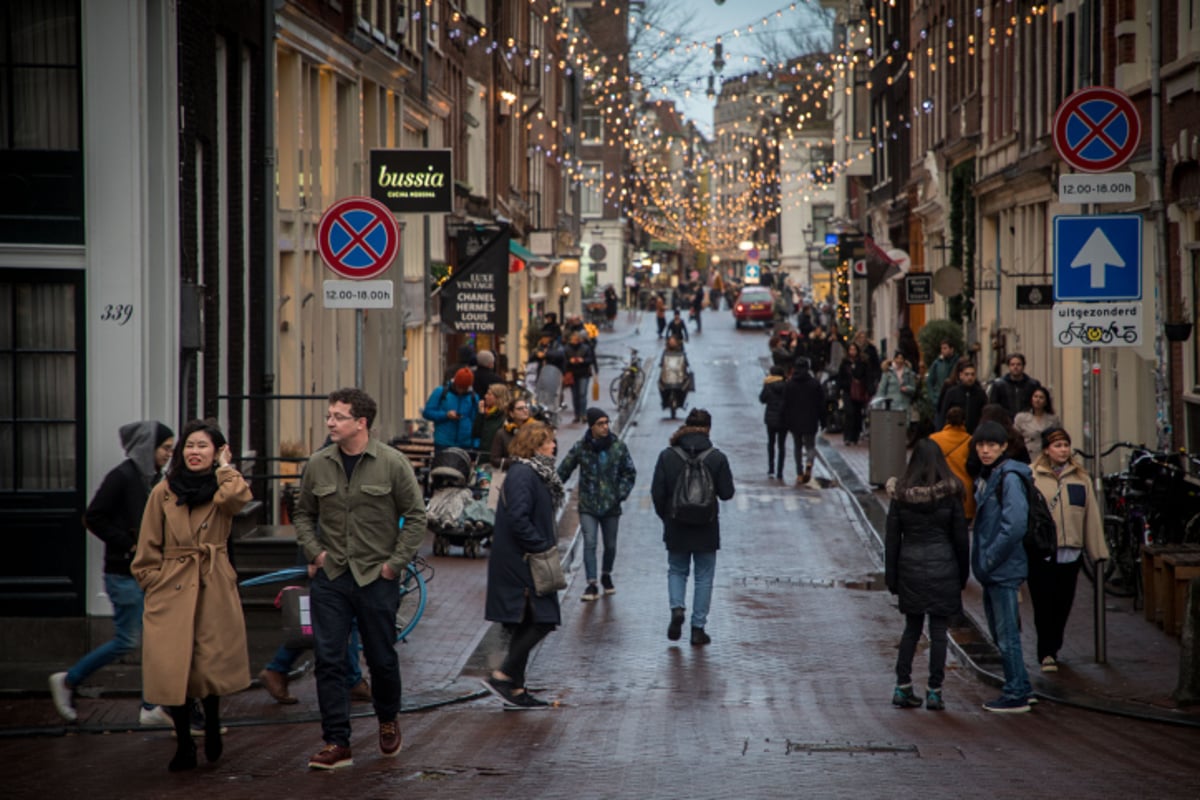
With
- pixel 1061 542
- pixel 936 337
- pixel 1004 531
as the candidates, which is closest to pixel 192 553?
pixel 1004 531

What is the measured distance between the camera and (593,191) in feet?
313

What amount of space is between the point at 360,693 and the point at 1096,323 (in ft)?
18.1

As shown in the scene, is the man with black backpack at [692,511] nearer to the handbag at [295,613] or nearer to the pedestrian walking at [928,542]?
the pedestrian walking at [928,542]

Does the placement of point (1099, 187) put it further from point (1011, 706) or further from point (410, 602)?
point (410, 602)

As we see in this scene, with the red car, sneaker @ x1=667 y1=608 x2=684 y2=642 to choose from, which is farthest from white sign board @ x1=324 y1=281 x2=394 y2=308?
the red car

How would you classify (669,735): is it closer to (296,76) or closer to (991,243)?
(296,76)

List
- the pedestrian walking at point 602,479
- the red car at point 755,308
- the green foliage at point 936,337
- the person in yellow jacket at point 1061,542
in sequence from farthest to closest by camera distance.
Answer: the red car at point 755,308, the green foliage at point 936,337, the pedestrian walking at point 602,479, the person in yellow jacket at point 1061,542

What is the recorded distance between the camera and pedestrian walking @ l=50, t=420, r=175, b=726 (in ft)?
31.6

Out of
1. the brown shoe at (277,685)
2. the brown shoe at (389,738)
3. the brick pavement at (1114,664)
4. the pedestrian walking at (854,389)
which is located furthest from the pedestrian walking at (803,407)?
the brown shoe at (389,738)

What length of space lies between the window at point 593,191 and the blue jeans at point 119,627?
259 feet

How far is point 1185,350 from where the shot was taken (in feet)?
58.2

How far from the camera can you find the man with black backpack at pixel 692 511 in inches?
513

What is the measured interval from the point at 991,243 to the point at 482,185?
483 inches

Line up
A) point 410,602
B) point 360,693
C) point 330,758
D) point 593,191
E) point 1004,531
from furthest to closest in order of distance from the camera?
point 593,191, point 410,602, point 360,693, point 1004,531, point 330,758
